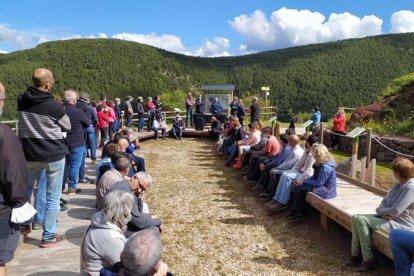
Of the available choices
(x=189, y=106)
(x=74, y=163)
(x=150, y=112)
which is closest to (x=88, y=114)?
(x=74, y=163)

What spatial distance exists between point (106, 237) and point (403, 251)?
224cm

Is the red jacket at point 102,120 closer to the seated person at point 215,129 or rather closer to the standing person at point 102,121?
the standing person at point 102,121

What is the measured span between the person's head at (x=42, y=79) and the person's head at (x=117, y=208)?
1.57 metres

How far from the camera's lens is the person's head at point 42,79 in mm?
3558

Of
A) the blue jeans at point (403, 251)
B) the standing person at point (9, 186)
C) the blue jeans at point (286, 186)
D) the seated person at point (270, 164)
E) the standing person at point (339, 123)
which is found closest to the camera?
the standing person at point (9, 186)

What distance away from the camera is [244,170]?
889 cm

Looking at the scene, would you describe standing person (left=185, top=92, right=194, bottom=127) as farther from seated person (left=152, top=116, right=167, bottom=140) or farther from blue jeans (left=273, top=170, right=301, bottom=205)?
blue jeans (left=273, top=170, right=301, bottom=205)

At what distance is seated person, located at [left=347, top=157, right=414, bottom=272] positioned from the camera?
361 centimetres

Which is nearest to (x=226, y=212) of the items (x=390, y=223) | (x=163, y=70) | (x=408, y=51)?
(x=390, y=223)

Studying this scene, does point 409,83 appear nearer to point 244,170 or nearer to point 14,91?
point 244,170

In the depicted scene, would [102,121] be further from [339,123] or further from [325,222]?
[325,222]

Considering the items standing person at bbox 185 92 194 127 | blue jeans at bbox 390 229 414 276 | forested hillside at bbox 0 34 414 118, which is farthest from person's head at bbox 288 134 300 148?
forested hillside at bbox 0 34 414 118

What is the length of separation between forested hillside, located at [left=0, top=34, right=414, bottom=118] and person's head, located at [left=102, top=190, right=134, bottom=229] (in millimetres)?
57970

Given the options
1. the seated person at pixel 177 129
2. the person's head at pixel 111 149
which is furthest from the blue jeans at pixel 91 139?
the seated person at pixel 177 129
